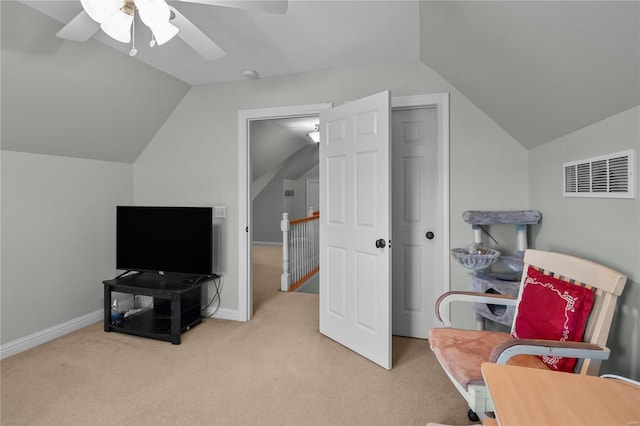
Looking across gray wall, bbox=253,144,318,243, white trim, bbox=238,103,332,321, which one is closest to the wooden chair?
white trim, bbox=238,103,332,321

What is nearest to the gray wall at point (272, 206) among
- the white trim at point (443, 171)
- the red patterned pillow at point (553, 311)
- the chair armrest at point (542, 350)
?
the white trim at point (443, 171)

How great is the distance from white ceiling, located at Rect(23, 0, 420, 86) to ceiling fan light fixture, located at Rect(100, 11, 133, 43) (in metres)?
0.58

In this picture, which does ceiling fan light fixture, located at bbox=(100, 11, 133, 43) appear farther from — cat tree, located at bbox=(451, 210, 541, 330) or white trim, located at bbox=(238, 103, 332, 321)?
cat tree, located at bbox=(451, 210, 541, 330)

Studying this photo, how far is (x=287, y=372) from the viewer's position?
7.70ft

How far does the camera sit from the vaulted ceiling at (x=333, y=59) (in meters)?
1.34

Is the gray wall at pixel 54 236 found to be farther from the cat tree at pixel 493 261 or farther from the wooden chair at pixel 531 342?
the cat tree at pixel 493 261

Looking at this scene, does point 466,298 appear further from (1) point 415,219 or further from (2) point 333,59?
(2) point 333,59

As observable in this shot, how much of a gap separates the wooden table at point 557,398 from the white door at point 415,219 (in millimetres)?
1943

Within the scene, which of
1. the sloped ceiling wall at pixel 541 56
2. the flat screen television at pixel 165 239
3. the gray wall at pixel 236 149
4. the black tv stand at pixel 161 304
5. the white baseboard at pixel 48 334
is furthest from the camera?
the flat screen television at pixel 165 239

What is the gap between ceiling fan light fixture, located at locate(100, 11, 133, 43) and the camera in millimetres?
1409

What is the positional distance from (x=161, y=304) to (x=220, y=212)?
112 cm

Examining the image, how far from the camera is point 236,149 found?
3.33 m

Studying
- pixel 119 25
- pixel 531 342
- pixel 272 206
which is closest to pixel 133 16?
pixel 119 25

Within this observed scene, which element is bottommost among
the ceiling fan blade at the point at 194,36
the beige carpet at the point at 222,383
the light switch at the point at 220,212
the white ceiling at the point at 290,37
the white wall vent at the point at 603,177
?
the beige carpet at the point at 222,383
